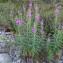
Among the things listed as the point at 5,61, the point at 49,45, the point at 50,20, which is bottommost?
the point at 5,61

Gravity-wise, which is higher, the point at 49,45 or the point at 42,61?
the point at 49,45

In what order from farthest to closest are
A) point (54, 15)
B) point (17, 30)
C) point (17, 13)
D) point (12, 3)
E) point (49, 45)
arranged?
point (12, 3) → point (17, 13) → point (54, 15) → point (17, 30) → point (49, 45)

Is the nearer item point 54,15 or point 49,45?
point 49,45

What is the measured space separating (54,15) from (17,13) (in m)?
0.83

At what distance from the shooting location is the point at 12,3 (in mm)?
5941

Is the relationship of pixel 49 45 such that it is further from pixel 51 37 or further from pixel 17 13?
pixel 17 13

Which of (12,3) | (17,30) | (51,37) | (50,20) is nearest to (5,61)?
(17,30)

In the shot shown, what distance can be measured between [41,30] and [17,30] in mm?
422

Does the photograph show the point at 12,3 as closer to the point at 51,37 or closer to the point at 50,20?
the point at 50,20

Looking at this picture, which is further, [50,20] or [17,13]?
[17,13]

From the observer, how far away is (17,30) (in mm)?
4754

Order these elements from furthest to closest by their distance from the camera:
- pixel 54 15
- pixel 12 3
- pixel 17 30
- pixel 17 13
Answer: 1. pixel 12 3
2. pixel 17 13
3. pixel 54 15
4. pixel 17 30

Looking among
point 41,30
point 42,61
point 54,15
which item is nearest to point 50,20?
point 54,15

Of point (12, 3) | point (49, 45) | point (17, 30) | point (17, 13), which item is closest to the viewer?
point (49, 45)
